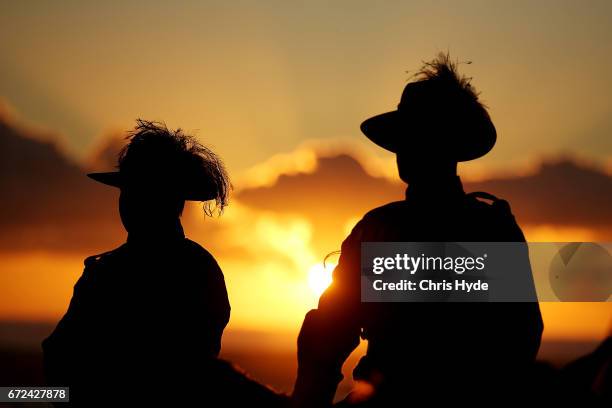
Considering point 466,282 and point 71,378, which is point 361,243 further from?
point 71,378

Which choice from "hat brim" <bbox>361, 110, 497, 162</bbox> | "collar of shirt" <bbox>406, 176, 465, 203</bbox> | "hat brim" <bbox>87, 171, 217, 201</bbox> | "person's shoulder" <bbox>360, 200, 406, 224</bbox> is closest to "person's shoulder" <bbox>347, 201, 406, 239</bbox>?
"person's shoulder" <bbox>360, 200, 406, 224</bbox>

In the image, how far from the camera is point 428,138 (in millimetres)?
5082

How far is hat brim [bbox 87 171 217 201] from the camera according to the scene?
6891 mm

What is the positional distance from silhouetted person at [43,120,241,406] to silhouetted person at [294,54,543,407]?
2.01m

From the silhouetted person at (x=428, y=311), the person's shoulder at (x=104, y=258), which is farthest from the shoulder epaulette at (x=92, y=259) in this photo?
the silhouetted person at (x=428, y=311)

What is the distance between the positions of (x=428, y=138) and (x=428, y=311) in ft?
3.49

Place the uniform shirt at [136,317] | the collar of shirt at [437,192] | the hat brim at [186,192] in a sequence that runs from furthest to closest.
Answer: the hat brim at [186,192] < the uniform shirt at [136,317] < the collar of shirt at [437,192]

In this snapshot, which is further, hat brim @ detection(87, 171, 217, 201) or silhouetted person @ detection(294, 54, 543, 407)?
hat brim @ detection(87, 171, 217, 201)

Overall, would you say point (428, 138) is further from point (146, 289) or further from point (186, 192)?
point (146, 289)

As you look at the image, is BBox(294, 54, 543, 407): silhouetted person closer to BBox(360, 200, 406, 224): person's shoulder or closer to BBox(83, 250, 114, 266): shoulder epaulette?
BBox(360, 200, 406, 224): person's shoulder

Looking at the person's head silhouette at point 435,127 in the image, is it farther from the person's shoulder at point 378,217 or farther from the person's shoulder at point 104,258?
the person's shoulder at point 104,258

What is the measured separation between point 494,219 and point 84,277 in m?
3.70

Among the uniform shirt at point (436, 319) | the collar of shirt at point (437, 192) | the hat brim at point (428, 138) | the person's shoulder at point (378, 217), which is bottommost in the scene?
the uniform shirt at point (436, 319)

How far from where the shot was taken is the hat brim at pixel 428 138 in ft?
16.7
